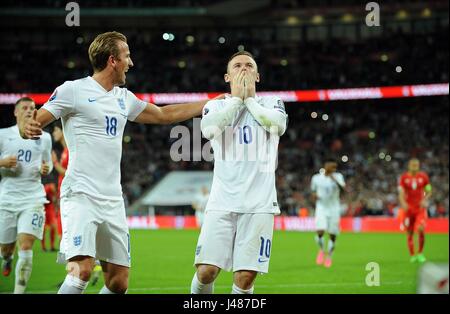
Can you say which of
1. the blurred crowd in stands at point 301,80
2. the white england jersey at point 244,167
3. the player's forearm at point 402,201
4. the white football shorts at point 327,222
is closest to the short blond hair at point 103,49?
the white england jersey at point 244,167

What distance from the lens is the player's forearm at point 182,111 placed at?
259 inches

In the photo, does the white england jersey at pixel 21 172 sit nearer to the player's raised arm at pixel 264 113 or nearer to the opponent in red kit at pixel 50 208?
the player's raised arm at pixel 264 113

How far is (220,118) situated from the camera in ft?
19.4

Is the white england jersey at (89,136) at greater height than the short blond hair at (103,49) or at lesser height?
lesser

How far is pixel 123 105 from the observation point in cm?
616

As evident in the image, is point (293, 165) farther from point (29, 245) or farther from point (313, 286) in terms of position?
point (29, 245)

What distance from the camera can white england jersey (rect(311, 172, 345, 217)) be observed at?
1560cm

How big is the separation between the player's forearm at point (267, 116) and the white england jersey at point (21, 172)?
4164 mm

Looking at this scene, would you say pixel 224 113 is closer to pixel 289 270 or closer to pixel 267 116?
pixel 267 116

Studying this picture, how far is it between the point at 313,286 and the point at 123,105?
6.13 meters

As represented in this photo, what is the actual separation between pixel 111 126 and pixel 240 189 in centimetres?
113

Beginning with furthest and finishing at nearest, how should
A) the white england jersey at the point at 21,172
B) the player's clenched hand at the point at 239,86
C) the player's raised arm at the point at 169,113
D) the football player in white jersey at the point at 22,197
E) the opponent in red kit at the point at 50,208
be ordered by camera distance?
the opponent in red kit at the point at 50,208 < the white england jersey at the point at 21,172 < the football player in white jersey at the point at 22,197 < the player's raised arm at the point at 169,113 < the player's clenched hand at the point at 239,86

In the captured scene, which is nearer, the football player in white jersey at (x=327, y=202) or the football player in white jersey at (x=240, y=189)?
the football player in white jersey at (x=240, y=189)
